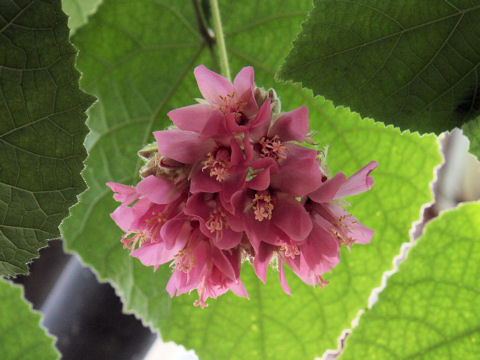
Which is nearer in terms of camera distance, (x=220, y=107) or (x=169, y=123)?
(x=220, y=107)

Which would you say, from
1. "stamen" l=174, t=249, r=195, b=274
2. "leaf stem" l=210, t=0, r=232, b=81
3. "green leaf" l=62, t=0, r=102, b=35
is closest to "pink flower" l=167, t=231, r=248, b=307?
"stamen" l=174, t=249, r=195, b=274

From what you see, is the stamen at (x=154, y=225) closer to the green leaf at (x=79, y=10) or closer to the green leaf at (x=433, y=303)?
the green leaf at (x=433, y=303)

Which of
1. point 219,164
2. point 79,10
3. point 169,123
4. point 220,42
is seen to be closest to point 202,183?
point 219,164

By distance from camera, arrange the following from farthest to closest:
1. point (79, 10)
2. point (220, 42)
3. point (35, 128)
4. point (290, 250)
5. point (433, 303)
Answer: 1. point (79, 10)
2. point (433, 303)
3. point (220, 42)
4. point (290, 250)
5. point (35, 128)

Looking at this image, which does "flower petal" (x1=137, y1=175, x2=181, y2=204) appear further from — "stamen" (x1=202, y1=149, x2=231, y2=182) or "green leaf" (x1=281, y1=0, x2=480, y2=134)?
"green leaf" (x1=281, y1=0, x2=480, y2=134)

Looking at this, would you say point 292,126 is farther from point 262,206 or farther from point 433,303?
point 433,303

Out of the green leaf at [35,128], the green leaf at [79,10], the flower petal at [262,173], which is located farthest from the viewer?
the green leaf at [79,10]

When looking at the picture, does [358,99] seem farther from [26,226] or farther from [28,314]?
[28,314]

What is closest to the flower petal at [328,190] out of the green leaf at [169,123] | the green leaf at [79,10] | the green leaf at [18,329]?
the green leaf at [169,123]
